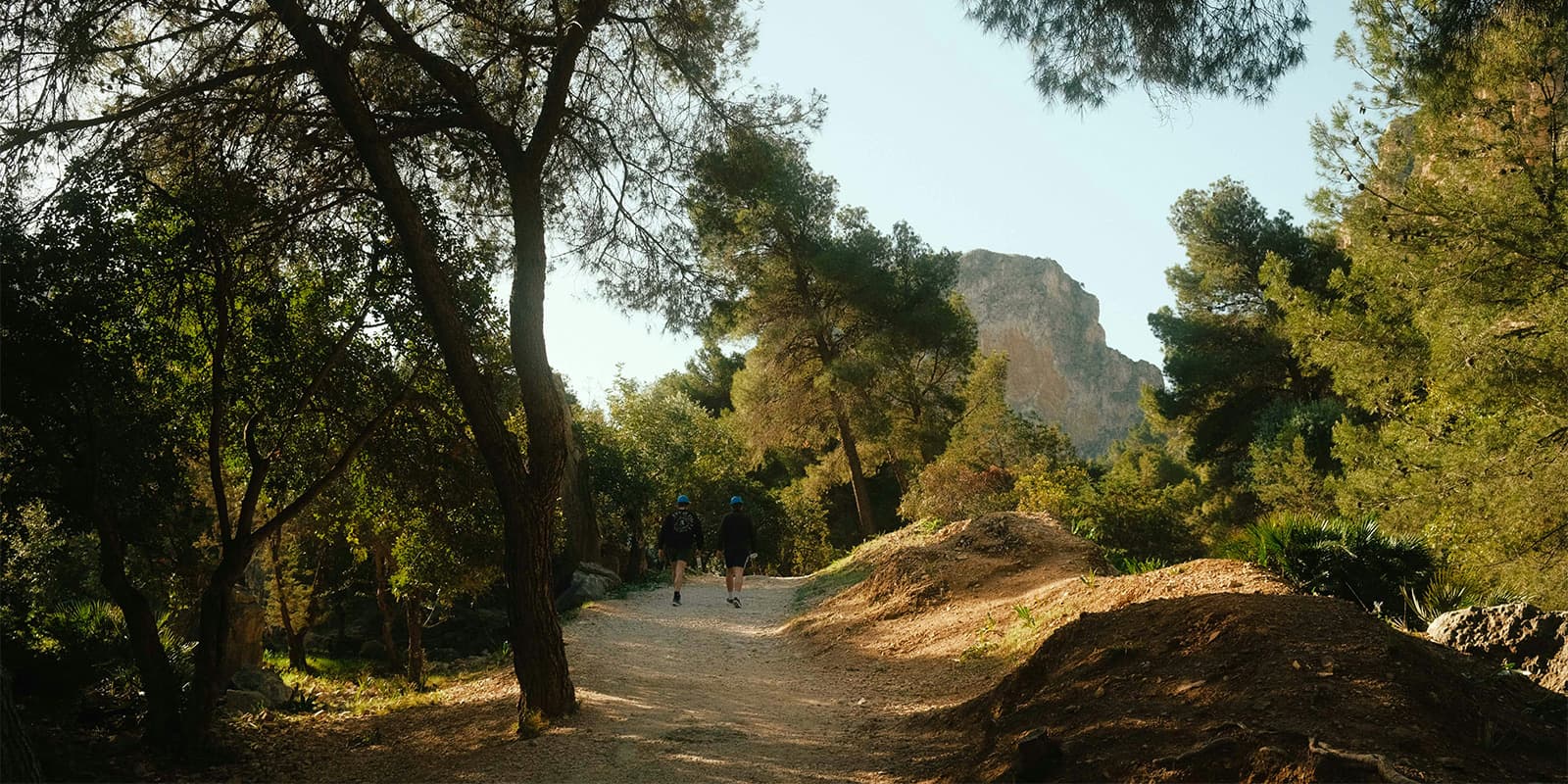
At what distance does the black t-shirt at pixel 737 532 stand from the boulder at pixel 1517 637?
9.60m

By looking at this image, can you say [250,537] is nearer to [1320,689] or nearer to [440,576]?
[440,576]

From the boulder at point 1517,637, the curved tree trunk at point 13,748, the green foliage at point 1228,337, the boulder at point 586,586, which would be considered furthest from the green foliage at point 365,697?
the green foliage at point 1228,337

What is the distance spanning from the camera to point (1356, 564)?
7.58 meters

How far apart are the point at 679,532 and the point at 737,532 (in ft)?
3.19

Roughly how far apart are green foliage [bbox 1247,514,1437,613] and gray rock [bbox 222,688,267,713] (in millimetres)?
9313

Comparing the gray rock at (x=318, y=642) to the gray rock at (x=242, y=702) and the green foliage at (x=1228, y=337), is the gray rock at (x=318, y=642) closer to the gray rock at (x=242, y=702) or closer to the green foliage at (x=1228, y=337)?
the gray rock at (x=242, y=702)

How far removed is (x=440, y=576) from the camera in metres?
12.2

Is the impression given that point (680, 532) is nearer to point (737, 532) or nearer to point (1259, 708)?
point (737, 532)

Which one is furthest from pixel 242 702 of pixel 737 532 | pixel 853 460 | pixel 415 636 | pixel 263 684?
pixel 853 460

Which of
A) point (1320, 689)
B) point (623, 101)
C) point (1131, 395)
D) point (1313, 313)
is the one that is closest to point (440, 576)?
point (623, 101)

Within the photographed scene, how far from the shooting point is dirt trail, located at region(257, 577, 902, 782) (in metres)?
5.88

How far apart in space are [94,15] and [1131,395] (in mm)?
122839

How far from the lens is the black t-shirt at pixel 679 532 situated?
47.3 ft

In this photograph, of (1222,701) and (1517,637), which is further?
(1517,637)
